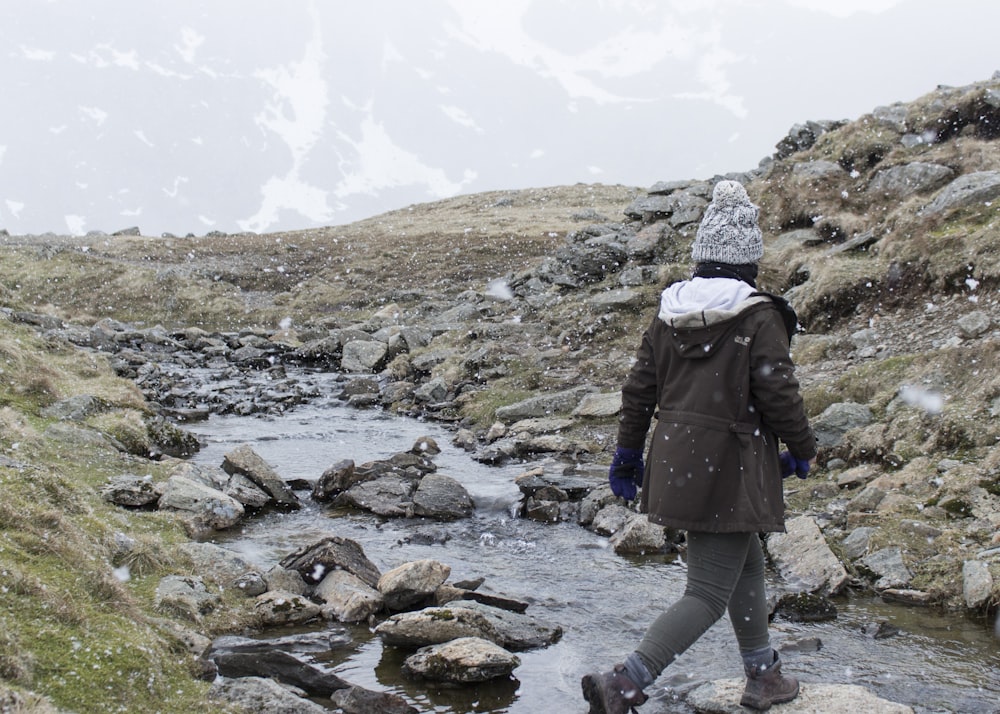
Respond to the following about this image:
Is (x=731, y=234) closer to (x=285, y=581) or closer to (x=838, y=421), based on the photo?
(x=285, y=581)

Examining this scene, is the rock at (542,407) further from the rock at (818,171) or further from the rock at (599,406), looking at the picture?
the rock at (818,171)

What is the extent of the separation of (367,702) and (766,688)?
2.45 metres

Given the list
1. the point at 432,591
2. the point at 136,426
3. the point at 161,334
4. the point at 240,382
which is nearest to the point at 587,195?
the point at 161,334

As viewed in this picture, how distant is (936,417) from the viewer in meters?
9.33

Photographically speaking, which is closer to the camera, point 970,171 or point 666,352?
point 666,352

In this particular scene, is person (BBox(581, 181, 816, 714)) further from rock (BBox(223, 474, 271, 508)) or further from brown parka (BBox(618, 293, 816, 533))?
rock (BBox(223, 474, 271, 508))

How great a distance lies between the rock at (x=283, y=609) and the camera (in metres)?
6.73

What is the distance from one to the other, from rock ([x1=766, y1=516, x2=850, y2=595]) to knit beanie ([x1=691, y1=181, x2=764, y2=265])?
3767 millimetres

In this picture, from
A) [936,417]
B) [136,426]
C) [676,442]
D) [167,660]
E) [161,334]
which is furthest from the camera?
[161,334]

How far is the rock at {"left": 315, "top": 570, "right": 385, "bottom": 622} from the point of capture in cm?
681

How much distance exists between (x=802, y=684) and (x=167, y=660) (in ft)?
13.2

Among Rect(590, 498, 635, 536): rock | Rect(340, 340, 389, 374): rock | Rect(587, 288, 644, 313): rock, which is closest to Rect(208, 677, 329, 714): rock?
Rect(590, 498, 635, 536): rock

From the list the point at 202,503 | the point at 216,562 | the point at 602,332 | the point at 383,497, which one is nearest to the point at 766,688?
the point at 216,562

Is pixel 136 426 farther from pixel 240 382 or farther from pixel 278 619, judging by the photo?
pixel 240 382
